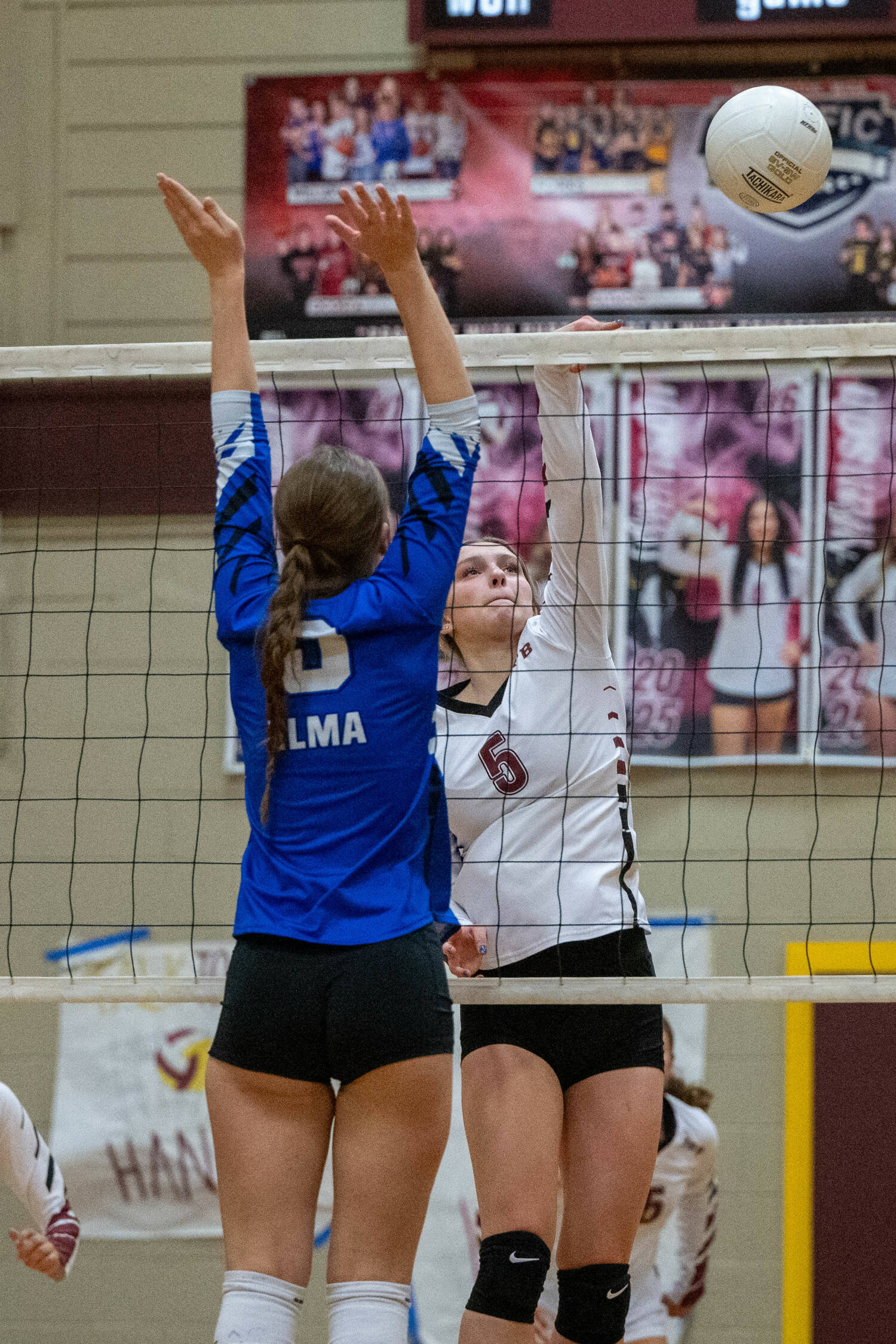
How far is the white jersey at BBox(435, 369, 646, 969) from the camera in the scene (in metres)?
2.76

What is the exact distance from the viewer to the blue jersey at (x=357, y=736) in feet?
6.52

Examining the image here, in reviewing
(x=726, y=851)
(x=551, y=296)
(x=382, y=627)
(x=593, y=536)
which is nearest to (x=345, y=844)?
(x=382, y=627)

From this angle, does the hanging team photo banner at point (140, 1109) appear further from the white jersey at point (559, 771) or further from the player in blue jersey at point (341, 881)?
the player in blue jersey at point (341, 881)

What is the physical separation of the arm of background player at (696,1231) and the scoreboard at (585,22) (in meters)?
3.58

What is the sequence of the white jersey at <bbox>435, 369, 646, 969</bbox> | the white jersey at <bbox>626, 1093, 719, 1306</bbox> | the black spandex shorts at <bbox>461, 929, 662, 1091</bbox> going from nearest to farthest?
the black spandex shorts at <bbox>461, 929, 662, 1091</bbox>
the white jersey at <bbox>435, 369, 646, 969</bbox>
the white jersey at <bbox>626, 1093, 719, 1306</bbox>

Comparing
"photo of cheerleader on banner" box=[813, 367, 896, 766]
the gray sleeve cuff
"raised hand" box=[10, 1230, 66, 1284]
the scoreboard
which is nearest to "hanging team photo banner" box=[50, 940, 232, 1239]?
"raised hand" box=[10, 1230, 66, 1284]

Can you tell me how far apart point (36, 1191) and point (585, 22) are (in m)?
4.01

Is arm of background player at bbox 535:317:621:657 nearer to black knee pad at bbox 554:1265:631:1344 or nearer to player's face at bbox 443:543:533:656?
player's face at bbox 443:543:533:656

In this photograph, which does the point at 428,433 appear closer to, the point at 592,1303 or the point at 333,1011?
the point at 333,1011

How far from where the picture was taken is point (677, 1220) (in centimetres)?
438

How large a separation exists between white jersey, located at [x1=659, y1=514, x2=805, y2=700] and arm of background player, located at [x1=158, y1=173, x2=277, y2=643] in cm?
260

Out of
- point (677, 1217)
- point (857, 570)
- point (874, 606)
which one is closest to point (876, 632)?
point (874, 606)

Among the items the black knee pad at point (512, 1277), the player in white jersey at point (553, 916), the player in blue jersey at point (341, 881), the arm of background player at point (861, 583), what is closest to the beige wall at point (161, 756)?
the arm of background player at point (861, 583)

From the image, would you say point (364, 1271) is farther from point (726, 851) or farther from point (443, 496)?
point (726, 851)
